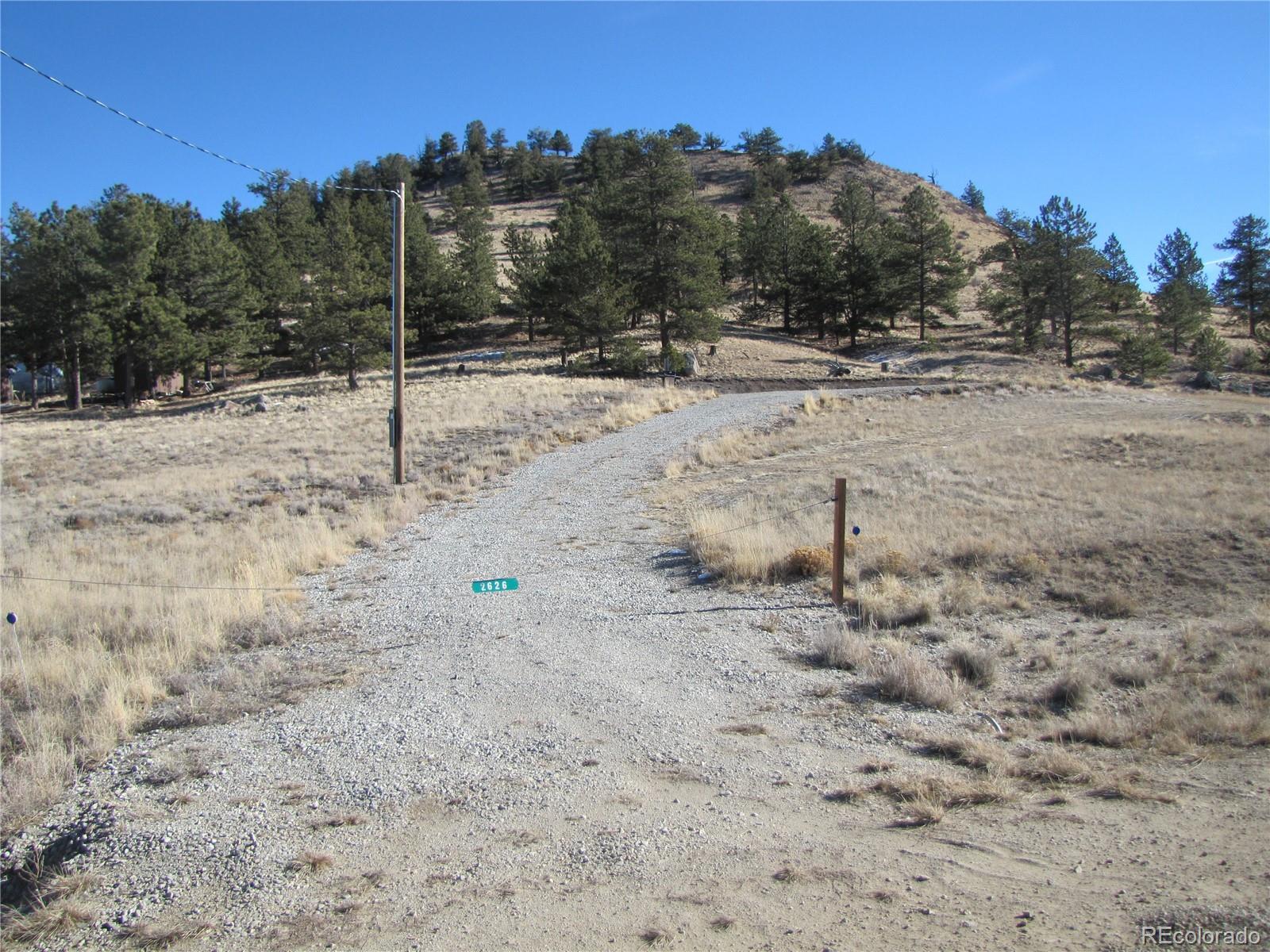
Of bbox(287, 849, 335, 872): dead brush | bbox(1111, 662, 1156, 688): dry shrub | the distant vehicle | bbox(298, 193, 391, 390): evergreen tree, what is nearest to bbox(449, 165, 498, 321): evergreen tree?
bbox(298, 193, 391, 390): evergreen tree

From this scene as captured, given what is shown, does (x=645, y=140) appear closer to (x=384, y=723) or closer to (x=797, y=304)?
(x=797, y=304)

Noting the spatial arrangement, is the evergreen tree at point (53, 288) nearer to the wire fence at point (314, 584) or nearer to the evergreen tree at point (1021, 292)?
the wire fence at point (314, 584)

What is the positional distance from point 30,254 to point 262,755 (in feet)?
167

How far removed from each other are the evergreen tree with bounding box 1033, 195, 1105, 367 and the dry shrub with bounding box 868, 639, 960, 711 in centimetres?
4939

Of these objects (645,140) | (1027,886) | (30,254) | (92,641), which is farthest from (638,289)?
(1027,886)

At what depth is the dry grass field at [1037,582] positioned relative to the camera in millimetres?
5938

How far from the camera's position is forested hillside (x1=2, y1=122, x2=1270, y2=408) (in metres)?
44.9

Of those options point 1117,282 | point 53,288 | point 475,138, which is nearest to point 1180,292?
point 1117,282

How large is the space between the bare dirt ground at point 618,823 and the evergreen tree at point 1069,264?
47.3 meters

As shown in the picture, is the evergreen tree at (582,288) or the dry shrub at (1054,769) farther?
the evergreen tree at (582,288)

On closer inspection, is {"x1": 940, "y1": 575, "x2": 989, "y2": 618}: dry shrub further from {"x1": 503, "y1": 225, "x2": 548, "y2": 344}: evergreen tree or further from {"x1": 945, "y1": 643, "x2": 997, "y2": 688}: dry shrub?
{"x1": 503, "y1": 225, "x2": 548, "y2": 344}: evergreen tree

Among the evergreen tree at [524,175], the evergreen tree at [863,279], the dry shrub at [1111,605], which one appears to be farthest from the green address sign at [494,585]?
the evergreen tree at [524,175]

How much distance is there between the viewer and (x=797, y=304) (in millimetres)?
63656

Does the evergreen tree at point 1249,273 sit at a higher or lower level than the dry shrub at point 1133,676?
higher
